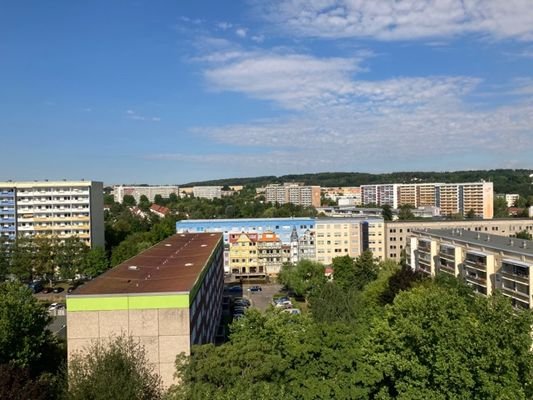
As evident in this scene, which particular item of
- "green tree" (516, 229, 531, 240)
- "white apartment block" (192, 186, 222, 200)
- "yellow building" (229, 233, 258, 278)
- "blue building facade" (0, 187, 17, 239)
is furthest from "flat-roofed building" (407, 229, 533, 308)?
"white apartment block" (192, 186, 222, 200)

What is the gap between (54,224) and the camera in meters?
48.3

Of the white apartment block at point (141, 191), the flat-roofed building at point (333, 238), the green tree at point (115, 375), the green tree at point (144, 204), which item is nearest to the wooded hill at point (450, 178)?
the white apartment block at point (141, 191)

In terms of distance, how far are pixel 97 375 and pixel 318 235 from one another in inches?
1554

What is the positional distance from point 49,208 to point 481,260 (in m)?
41.8

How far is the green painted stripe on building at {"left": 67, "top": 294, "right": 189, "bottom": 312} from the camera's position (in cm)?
1458

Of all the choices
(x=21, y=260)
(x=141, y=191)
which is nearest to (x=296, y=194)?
(x=141, y=191)

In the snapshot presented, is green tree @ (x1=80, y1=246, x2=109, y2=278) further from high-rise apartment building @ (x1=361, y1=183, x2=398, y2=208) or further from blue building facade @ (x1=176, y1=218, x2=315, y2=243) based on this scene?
high-rise apartment building @ (x1=361, y1=183, x2=398, y2=208)

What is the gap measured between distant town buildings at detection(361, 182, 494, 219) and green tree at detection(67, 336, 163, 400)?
261 feet

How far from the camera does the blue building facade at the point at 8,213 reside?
4756 centimetres

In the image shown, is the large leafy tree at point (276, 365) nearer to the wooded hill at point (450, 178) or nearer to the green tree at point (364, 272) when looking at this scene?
the green tree at point (364, 272)

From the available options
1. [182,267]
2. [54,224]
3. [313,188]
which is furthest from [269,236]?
[313,188]

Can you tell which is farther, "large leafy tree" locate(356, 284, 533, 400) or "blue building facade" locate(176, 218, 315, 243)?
"blue building facade" locate(176, 218, 315, 243)

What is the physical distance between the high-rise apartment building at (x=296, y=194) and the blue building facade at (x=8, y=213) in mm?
72987

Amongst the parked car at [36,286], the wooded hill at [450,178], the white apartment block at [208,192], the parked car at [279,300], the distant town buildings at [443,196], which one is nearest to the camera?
the parked car at [279,300]
